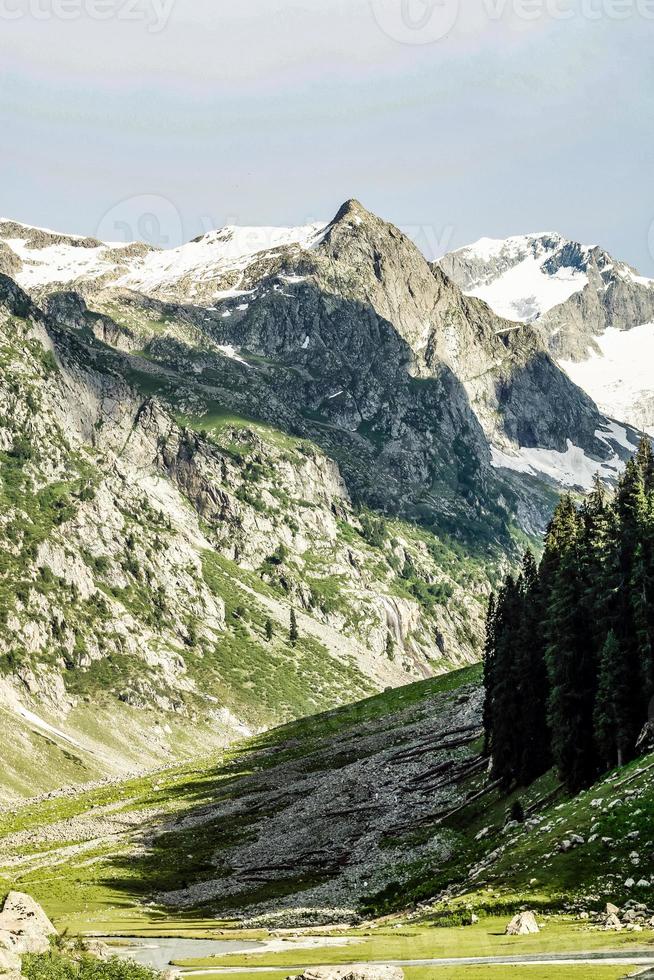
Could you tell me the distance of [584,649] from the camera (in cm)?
7650

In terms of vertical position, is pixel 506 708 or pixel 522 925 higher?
pixel 522 925

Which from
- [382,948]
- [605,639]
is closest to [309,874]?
[605,639]

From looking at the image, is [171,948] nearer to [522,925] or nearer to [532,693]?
[522,925]

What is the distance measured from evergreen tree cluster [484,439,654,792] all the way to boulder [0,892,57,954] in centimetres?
3935

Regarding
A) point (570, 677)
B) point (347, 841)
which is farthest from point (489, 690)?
point (570, 677)

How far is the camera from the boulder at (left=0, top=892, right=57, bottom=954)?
44.5 meters

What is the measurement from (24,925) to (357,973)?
20.6m

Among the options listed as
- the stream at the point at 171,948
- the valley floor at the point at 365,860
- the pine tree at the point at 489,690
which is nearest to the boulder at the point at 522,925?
the valley floor at the point at 365,860

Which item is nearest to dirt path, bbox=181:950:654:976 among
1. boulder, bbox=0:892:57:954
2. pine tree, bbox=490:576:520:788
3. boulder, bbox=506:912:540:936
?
boulder, bbox=506:912:540:936

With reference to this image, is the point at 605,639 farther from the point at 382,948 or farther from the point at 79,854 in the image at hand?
the point at 79,854

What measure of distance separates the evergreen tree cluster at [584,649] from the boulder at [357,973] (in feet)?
125

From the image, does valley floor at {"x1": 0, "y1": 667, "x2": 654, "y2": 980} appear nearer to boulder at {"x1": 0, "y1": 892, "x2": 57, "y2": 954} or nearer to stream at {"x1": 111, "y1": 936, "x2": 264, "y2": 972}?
stream at {"x1": 111, "y1": 936, "x2": 264, "y2": 972}

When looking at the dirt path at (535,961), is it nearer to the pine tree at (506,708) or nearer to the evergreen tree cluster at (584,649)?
the evergreen tree cluster at (584,649)

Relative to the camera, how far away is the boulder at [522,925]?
40.3m
